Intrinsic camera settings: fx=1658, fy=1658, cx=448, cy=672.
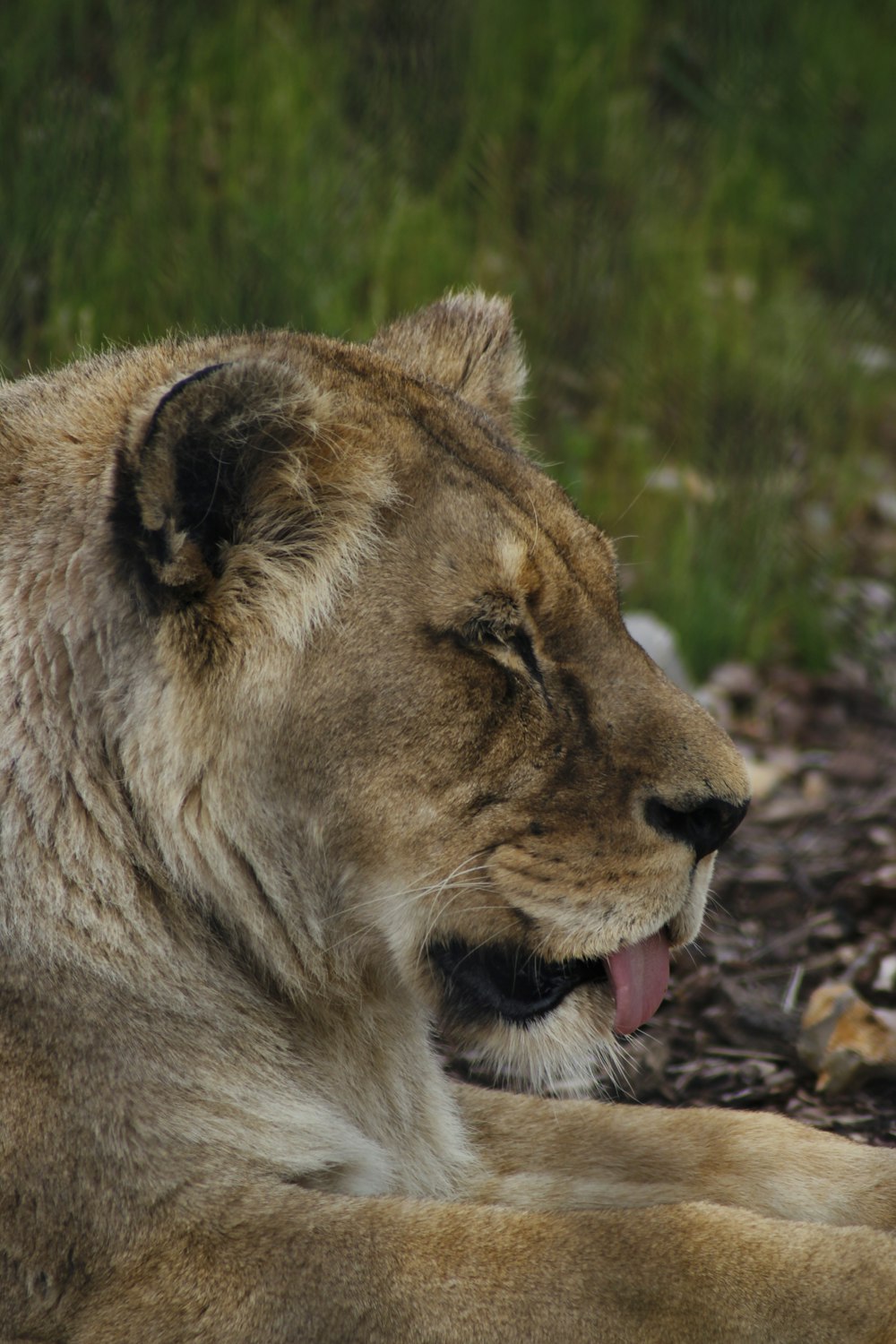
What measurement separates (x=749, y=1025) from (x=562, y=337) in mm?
4513

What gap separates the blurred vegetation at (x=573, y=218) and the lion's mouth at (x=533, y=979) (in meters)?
2.59

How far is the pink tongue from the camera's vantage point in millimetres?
3238

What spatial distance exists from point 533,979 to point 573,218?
581 centimetres

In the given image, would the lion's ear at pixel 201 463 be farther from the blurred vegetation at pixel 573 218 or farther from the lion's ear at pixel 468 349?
the blurred vegetation at pixel 573 218

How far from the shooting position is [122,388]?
3.34 m

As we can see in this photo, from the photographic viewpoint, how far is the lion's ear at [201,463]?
2.82 meters

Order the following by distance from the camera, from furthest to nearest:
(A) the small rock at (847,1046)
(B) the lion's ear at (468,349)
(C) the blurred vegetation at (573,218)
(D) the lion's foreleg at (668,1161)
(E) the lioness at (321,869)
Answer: (C) the blurred vegetation at (573,218) → (A) the small rock at (847,1046) → (B) the lion's ear at (468,349) → (D) the lion's foreleg at (668,1161) → (E) the lioness at (321,869)

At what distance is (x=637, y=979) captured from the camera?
3.26m

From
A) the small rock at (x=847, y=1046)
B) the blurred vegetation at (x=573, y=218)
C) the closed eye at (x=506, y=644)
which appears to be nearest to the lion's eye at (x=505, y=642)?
the closed eye at (x=506, y=644)

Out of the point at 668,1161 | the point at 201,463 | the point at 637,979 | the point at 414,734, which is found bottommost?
the point at 668,1161

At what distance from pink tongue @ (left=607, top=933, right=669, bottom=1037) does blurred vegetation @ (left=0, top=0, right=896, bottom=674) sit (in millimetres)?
2550

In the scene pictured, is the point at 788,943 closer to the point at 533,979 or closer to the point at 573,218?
the point at 533,979

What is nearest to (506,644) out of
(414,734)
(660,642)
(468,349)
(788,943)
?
(414,734)

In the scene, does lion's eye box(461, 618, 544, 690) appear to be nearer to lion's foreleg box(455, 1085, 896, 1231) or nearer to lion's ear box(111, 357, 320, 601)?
lion's ear box(111, 357, 320, 601)
